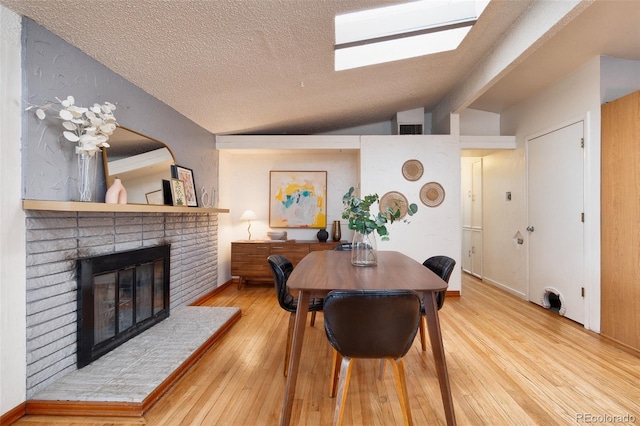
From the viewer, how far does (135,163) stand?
255 centimetres

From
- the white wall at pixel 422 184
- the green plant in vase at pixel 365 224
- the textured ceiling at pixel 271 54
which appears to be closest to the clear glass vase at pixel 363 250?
the green plant in vase at pixel 365 224

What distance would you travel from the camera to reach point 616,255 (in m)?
2.69

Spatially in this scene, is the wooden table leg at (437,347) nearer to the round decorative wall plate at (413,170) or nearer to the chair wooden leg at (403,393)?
the chair wooden leg at (403,393)

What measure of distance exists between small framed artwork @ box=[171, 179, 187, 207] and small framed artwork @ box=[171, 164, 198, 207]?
0.08 m

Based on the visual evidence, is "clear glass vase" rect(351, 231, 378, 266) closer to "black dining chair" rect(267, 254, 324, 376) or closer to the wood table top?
the wood table top

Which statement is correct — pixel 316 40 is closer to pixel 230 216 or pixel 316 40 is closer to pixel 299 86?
pixel 299 86

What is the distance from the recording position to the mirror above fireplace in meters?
2.34

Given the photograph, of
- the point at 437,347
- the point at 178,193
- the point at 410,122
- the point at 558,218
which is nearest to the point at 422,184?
the point at 410,122

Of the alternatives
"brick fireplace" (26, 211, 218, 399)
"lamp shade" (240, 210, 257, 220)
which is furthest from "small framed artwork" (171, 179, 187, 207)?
"lamp shade" (240, 210, 257, 220)

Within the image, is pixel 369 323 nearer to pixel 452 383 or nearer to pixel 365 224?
pixel 365 224

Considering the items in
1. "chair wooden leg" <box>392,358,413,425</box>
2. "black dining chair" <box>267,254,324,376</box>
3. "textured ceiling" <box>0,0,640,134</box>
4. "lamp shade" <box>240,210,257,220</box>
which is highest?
"textured ceiling" <box>0,0,640,134</box>

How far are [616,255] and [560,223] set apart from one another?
0.73 m

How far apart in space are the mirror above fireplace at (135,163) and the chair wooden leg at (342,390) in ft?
6.89

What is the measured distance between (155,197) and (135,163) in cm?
35
